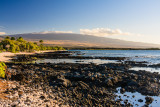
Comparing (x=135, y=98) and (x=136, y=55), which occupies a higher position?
(x=136, y=55)

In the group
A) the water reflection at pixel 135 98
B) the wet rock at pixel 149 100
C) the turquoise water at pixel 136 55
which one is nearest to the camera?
the water reflection at pixel 135 98

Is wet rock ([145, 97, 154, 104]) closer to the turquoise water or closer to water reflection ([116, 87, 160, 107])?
water reflection ([116, 87, 160, 107])

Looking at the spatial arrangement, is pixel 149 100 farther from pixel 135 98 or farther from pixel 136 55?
pixel 136 55

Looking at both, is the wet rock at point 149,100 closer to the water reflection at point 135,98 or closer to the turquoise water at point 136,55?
the water reflection at point 135,98

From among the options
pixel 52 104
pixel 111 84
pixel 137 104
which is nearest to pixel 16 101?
pixel 52 104

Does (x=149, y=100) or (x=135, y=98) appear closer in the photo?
(x=149, y=100)

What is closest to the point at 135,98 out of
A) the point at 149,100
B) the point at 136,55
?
the point at 149,100

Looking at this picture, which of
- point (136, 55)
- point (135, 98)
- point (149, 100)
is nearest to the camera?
point (149, 100)

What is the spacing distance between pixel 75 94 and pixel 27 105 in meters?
4.83

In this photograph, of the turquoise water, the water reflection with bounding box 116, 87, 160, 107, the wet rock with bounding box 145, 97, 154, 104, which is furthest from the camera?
the turquoise water

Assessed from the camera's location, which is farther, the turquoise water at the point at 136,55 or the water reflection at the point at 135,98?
the turquoise water at the point at 136,55

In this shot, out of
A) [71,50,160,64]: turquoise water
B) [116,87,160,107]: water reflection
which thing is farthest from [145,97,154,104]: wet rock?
[71,50,160,64]: turquoise water

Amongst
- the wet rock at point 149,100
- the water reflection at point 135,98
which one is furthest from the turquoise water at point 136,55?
the wet rock at point 149,100

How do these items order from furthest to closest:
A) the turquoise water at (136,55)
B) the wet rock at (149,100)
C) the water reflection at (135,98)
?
1. the turquoise water at (136,55)
2. the wet rock at (149,100)
3. the water reflection at (135,98)
